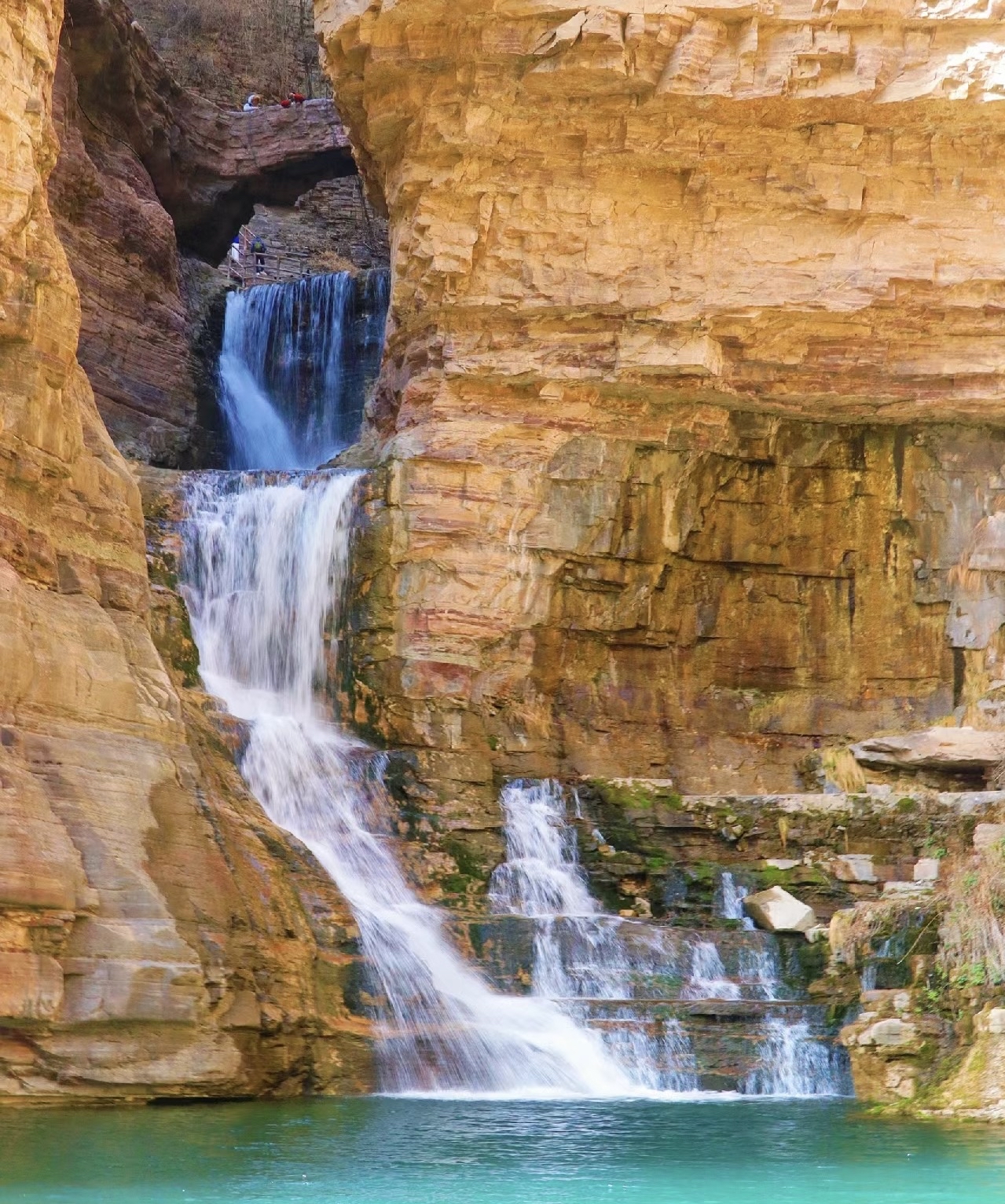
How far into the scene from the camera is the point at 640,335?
76.4ft

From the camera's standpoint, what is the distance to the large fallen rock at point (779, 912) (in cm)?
1705

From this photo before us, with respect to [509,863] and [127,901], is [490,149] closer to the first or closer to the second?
[509,863]

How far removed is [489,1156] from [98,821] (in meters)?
4.59

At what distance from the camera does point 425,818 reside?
20.5 metres

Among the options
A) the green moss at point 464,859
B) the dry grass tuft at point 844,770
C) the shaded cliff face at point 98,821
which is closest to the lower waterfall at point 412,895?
the green moss at point 464,859

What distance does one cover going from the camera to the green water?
9156mm

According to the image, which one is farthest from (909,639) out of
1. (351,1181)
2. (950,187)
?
(351,1181)

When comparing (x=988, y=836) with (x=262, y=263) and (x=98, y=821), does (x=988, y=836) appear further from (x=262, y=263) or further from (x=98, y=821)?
(x=262, y=263)

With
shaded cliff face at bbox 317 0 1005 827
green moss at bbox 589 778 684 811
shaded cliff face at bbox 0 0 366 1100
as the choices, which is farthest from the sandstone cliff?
shaded cliff face at bbox 0 0 366 1100

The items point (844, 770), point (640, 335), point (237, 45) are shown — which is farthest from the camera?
point (237, 45)

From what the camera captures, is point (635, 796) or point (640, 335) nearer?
point (635, 796)

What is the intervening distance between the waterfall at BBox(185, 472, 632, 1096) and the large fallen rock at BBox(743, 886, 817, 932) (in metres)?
3.09

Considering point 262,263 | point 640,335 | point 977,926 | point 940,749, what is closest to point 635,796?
point 940,749

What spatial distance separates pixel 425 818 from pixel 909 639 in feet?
29.2
